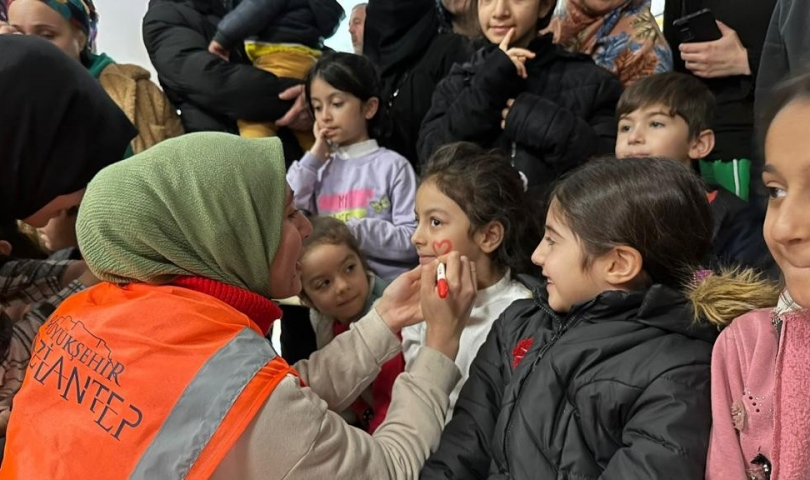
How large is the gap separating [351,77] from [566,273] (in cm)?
120

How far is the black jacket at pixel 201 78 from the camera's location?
224 centimetres

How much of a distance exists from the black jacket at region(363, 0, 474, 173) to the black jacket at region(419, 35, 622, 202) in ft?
0.75

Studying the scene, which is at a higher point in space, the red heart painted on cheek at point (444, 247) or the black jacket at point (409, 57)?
the black jacket at point (409, 57)

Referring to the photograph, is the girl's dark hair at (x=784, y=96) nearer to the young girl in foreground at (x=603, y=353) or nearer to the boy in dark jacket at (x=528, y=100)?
the young girl in foreground at (x=603, y=353)

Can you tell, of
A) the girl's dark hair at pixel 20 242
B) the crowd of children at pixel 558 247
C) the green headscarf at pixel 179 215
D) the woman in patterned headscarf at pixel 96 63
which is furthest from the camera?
the woman in patterned headscarf at pixel 96 63

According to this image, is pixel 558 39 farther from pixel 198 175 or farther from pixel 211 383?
pixel 211 383

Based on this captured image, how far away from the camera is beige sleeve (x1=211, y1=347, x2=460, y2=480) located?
95 centimetres

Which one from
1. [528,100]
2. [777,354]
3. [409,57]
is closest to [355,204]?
[409,57]

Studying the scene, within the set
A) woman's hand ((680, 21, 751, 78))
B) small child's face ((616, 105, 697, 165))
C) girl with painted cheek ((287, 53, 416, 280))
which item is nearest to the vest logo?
girl with painted cheek ((287, 53, 416, 280))

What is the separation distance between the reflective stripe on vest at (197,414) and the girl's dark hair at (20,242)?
0.84 meters

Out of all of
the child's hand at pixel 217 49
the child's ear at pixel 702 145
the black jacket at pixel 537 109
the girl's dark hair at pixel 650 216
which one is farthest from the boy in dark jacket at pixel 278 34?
the girl's dark hair at pixel 650 216

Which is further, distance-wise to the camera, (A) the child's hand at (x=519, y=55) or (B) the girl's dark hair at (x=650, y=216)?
(A) the child's hand at (x=519, y=55)

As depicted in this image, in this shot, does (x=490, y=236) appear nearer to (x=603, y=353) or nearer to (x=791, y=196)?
(x=603, y=353)

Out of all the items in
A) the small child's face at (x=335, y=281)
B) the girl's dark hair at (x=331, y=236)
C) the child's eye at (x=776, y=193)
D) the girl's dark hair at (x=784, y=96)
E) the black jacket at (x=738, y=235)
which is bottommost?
the small child's face at (x=335, y=281)
